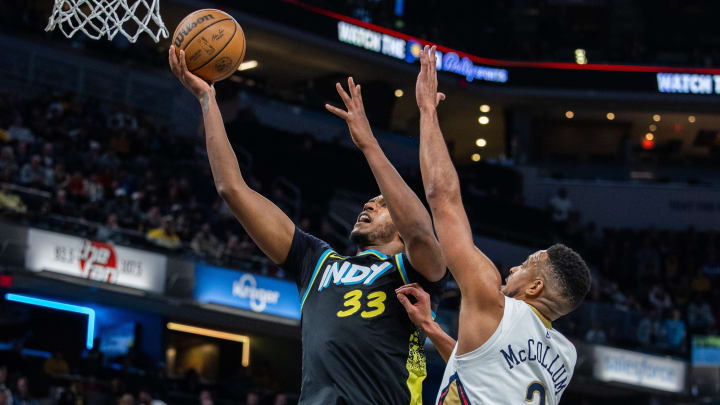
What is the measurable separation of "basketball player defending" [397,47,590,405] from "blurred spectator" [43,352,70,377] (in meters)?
12.4

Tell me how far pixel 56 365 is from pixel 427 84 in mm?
12704

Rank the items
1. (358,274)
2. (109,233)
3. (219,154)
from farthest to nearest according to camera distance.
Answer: (109,233) < (219,154) < (358,274)

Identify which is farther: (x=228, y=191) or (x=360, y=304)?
(x=228, y=191)

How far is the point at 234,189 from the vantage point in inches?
171

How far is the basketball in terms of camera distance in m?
4.57

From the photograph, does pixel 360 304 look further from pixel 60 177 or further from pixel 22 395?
pixel 60 177

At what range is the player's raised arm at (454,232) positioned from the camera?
3.70 meters

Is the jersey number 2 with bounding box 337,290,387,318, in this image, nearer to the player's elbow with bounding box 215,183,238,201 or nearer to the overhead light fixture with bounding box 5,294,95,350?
the player's elbow with bounding box 215,183,238,201

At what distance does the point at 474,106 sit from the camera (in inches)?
1315

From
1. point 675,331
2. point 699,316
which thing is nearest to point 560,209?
point 699,316

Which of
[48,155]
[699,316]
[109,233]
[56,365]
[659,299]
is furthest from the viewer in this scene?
[659,299]

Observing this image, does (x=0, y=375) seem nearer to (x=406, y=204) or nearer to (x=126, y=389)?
(x=126, y=389)

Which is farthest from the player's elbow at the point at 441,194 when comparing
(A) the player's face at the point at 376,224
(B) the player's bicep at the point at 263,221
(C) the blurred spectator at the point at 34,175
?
(C) the blurred spectator at the point at 34,175

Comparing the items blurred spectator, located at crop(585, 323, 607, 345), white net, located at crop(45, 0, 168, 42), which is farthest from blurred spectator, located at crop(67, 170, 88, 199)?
blurred spectator, located at crop(585, 323, 607, 345)
